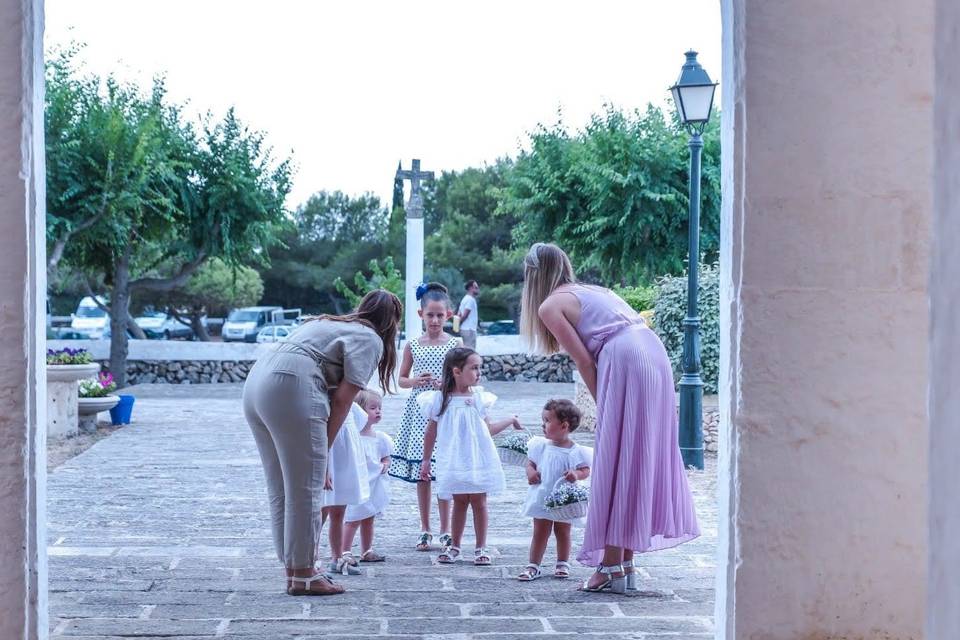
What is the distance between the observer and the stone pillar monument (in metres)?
20.3

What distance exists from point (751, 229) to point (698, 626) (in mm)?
1853

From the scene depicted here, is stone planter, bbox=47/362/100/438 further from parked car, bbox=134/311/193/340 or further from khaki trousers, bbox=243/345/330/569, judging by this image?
parked car, bbox=134/311/193/340

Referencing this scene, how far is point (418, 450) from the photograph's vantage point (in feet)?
22.0

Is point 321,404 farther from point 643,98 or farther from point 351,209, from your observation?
point 351,209

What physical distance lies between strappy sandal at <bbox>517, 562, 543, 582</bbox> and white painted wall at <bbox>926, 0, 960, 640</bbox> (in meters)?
3.97

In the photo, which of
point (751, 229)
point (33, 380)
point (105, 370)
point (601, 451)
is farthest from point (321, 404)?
point (105, 370)

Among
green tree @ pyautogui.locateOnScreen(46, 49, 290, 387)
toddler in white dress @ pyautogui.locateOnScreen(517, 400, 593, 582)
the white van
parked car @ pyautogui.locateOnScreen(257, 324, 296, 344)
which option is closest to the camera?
toddler in white dress @ pyautogui.locateOnScreen(517, 400, 593, 582)

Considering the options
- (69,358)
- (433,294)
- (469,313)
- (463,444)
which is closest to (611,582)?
(463,444)

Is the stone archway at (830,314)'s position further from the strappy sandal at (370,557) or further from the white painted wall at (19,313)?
the strappy sandal at (370,557)

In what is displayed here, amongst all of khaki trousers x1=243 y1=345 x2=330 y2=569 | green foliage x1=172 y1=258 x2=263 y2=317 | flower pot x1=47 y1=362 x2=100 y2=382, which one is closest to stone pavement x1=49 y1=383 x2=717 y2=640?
khaki trousers x1=243 y1=345 x2=330 y2=569

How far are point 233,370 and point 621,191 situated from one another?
881cm

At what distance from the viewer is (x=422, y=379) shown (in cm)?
671

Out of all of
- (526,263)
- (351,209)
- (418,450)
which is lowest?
(418,450)

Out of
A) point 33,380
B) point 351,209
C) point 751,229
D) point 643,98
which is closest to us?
point 33,380
